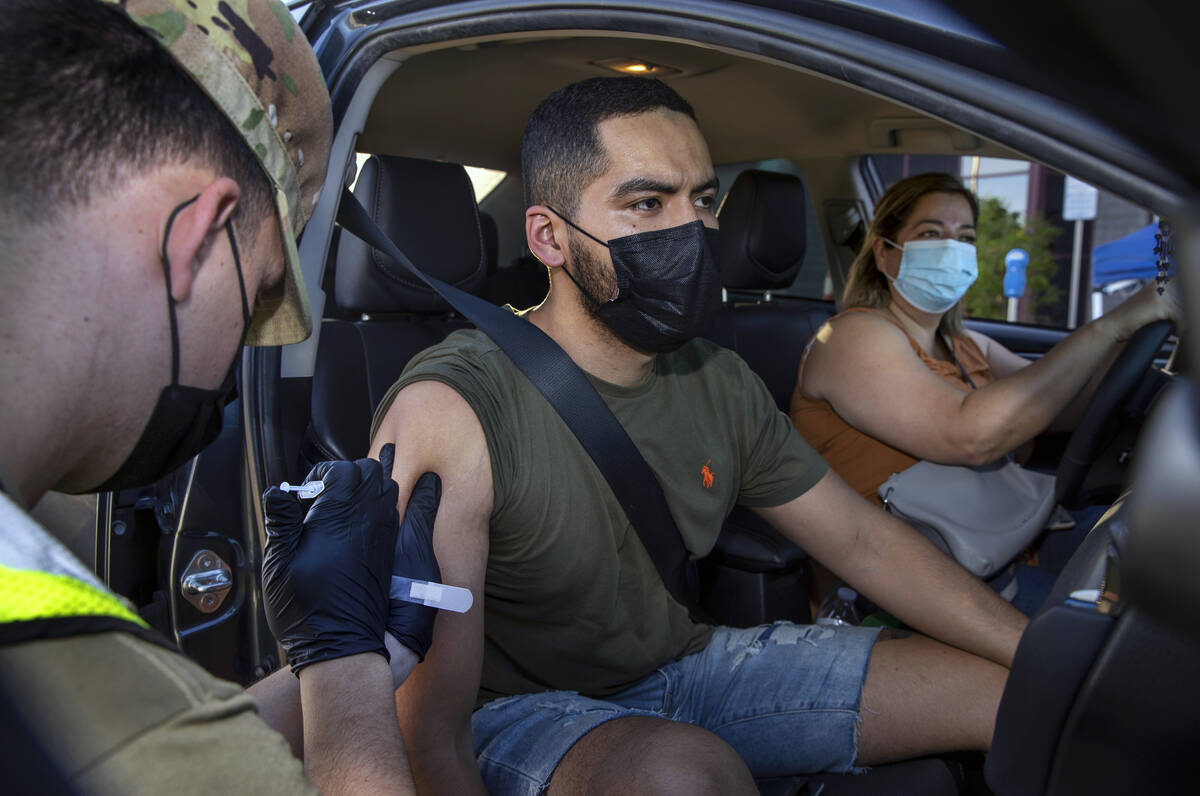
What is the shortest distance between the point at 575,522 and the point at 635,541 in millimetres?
176

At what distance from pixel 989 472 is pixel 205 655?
78.0 inches

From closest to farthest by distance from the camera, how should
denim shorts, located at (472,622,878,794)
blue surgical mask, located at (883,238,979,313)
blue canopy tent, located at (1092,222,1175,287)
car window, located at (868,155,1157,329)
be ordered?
denim shorts, located at (472,622,878,794), blue surgical mask, located at (883,238,979,313), blue canopy tent, located at (1092,222,1175,287), car window, located at (868,155,1157,329)

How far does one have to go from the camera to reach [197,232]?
2.99ft

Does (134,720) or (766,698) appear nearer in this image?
(134,720)

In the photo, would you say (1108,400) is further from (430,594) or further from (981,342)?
(430,594)

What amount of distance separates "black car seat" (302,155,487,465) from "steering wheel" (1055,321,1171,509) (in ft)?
5.10

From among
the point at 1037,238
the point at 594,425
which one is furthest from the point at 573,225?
the point at 1037,238

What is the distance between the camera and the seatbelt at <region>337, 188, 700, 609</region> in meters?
1.69

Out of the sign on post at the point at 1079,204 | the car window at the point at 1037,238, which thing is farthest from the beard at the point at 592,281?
the car window at the point at 1037,238

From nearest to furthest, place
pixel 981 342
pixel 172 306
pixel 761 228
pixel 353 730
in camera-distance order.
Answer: pixel 172 306 → pixel 353 730 → pixel 981 342 → pixel 761 228

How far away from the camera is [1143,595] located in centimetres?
55

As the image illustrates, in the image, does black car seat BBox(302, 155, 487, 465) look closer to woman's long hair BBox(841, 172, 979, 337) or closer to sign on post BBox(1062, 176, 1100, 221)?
woman's long hair BBox(841, 172, 979, 337)

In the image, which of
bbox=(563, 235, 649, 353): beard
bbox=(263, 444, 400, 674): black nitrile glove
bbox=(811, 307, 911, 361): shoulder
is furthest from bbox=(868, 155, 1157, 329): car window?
bbox=(263, 444, 400, 674): black nitrile glove

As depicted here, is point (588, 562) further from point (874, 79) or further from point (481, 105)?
point (481, 105)
